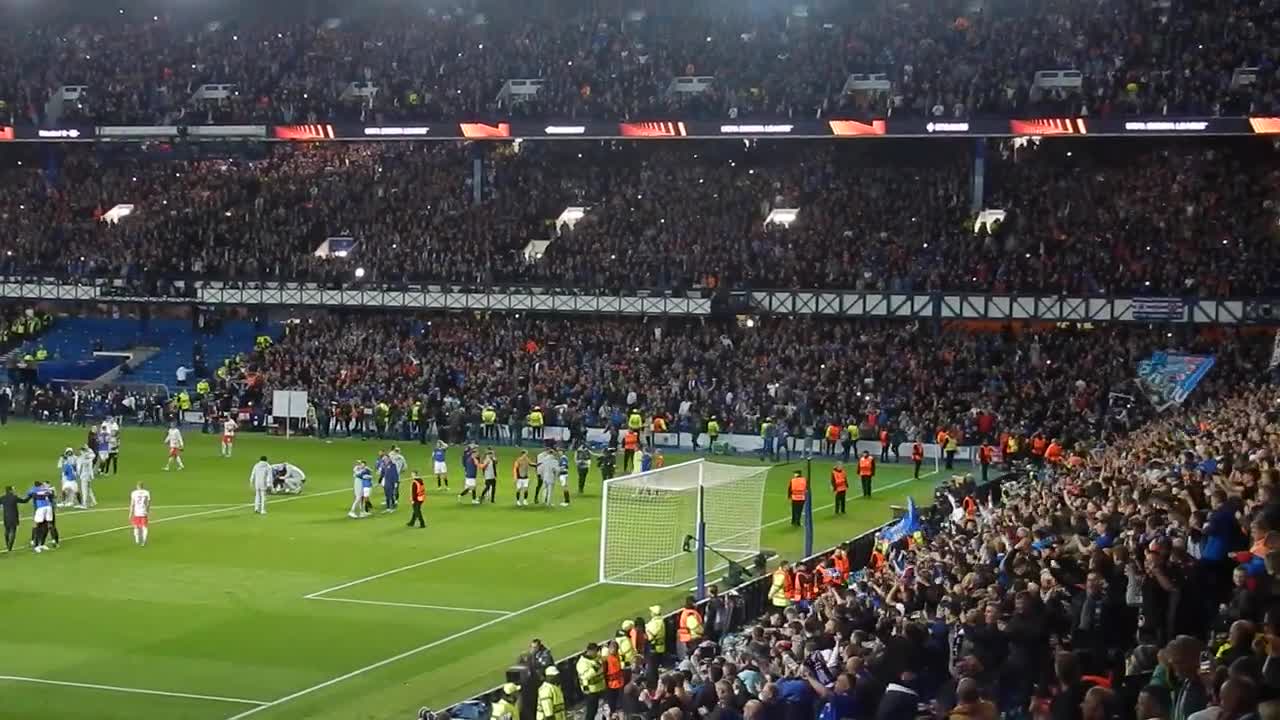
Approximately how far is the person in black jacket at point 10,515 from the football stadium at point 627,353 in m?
0.13

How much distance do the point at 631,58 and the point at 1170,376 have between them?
2983cm

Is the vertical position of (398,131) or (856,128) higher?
(856,128)

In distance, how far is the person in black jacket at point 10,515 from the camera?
33.0 meters

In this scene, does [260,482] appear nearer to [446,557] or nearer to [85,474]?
[85,474]

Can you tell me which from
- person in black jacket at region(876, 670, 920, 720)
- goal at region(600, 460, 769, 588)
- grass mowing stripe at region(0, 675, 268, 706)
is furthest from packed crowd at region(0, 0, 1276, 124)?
person in black jacket at region(876, 670, 920, 720)

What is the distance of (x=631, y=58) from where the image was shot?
72.1 m

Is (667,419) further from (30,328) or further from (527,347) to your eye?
(30,328)

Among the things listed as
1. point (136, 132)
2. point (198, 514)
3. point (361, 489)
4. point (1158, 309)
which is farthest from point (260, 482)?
point (136, 132)

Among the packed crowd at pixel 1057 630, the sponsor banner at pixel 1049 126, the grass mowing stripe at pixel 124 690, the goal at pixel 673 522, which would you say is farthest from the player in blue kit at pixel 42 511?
the sponsor banner at pixel 1049 126

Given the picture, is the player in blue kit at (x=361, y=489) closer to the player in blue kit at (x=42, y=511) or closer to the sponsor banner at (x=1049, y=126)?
the player in blue kit at (x=42, y=511)

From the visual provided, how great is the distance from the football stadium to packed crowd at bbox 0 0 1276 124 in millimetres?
256

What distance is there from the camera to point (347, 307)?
68.6 metres

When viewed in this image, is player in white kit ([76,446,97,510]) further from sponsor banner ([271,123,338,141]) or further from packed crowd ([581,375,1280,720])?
sponsor banner ([271,123,338,141])

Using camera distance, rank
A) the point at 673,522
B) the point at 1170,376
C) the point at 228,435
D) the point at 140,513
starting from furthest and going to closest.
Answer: the point at 1170,376, the point at 228,435, the point at 140,513, the point at 673,522
